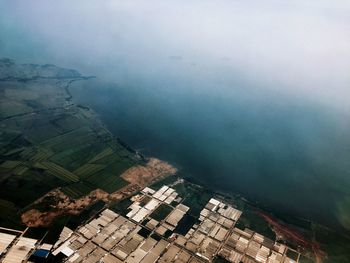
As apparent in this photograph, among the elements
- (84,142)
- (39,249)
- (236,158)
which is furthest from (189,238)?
(84,142)

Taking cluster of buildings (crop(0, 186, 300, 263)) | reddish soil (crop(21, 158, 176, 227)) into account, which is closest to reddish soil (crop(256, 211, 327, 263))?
cluster of buildings (crop(0, 186, 300, 263))

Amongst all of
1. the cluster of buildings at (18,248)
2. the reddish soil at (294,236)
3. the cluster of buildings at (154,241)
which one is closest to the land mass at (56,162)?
the cluster of buildings at (18,248)

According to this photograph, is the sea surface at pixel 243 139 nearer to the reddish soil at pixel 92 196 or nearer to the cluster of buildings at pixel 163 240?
the reddish soil at pixel 92 196

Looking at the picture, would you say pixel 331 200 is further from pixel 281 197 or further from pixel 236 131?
pixel 236 131

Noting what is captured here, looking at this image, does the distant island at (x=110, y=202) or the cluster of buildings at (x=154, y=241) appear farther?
the distant island at (x=110, y=202)

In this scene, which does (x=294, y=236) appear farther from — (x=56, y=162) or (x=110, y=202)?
(x=56, y=162)

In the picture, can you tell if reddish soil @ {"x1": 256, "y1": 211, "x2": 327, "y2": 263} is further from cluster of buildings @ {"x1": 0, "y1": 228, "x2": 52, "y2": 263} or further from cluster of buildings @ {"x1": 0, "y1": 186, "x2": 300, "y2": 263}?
cluster of buildings @ {"x1": 0, "y1": 228, "x2": 52, "y2": 263}
